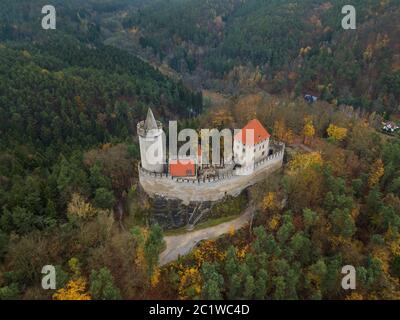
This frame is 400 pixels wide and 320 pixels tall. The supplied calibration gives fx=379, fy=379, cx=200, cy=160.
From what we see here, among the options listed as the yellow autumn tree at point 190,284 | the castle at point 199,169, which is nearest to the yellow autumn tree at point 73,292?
the yellow autumn tree at point 190,284

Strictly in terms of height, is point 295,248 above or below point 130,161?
below

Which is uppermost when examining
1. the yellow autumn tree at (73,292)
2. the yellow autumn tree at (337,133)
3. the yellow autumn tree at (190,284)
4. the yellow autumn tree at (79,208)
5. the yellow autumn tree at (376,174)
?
the yellow autumn tree at (337,133)

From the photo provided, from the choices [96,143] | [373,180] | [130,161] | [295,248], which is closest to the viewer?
[295,248]

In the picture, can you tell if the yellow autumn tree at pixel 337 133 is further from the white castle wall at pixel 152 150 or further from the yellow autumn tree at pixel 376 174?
the white castle wall at pixel 152 150

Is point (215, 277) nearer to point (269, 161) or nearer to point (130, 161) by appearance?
point (269, 161)

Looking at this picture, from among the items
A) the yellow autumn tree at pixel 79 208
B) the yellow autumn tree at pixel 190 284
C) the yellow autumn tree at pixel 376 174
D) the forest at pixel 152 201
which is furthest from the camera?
the yellow autumn tree at pixel 376 174

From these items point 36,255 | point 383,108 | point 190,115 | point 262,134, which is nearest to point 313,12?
point 383,108

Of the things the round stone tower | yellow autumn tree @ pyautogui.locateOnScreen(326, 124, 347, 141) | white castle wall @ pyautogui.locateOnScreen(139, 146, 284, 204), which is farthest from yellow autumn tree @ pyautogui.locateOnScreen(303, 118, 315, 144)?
the round stone tower

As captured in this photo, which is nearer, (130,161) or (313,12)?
(130,161)
